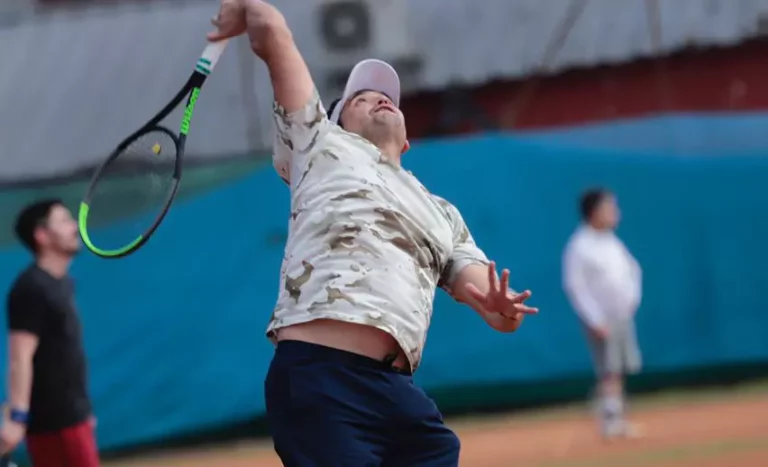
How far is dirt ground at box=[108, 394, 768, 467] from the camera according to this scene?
9.66 m

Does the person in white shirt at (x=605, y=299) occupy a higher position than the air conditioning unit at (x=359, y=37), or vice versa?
the air conditioning unit at (x=359, y=37)

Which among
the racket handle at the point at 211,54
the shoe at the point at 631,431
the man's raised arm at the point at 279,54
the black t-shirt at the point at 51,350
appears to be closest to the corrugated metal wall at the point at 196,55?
the shoe at the point at 631,431

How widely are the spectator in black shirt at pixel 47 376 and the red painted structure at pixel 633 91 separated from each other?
12375mm

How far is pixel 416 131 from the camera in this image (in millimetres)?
18609

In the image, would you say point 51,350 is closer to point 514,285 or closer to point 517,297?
point 517,297

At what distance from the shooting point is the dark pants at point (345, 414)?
4.02 metres

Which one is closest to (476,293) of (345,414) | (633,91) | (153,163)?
(345,414)

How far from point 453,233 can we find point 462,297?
210mm

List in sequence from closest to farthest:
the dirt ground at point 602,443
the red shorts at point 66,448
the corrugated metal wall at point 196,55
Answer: the red shorts at point 66,448
the dirt ground at point 602,443
the corrugated metal wall at point 196,55

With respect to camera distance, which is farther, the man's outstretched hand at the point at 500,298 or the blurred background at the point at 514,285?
the blurred background at the point at 514,285

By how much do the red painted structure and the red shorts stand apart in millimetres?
12550

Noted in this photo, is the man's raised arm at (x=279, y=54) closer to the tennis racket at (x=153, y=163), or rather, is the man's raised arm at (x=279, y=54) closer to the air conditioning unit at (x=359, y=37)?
the tennis racket at (x=153, y=163)

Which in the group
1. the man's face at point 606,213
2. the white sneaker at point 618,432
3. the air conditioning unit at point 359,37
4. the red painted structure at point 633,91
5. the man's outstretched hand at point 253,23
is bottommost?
the white sneaker at point 618,432

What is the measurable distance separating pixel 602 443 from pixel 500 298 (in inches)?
276
